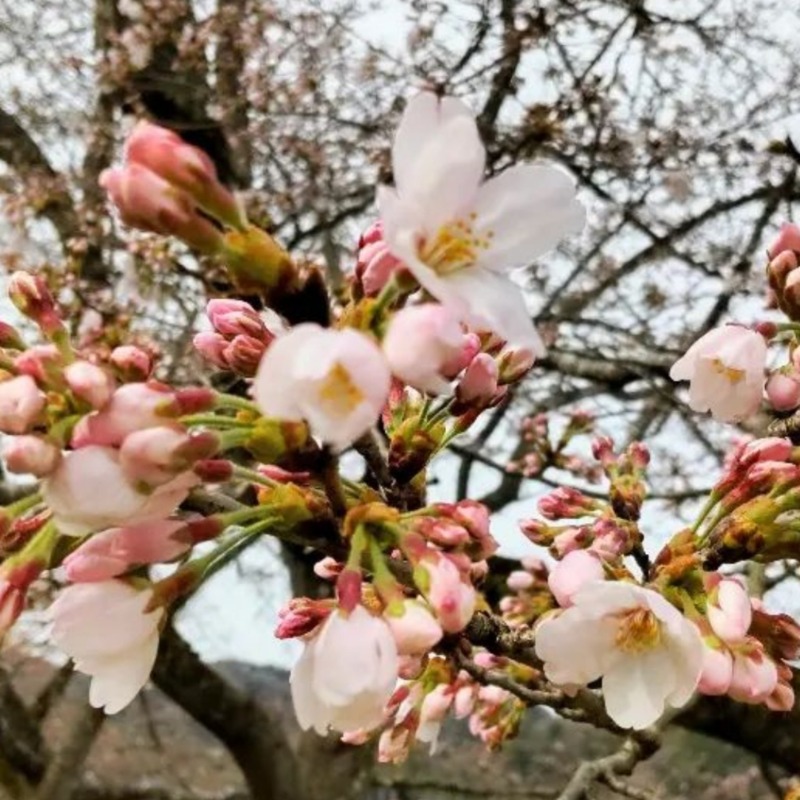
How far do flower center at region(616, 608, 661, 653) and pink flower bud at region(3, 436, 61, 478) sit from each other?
0.49 metres

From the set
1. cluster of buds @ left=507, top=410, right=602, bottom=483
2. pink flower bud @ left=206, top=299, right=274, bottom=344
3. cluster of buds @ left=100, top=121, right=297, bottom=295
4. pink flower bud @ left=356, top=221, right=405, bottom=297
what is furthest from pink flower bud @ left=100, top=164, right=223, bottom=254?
cluster of buds @ left=507, top=410, right=602, bottom=483

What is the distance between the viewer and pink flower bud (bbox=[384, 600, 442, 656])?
746 millimetres

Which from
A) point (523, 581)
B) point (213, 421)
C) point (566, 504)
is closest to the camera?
point (213, 421)

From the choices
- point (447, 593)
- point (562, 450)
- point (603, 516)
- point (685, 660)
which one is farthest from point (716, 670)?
point (562, 450)

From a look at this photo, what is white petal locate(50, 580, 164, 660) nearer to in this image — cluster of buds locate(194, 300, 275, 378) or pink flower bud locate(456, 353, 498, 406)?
cluster of buds locate(194, 300, 275, 378)

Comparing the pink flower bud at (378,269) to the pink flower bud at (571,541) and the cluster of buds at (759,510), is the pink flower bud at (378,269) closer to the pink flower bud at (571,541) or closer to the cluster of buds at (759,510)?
the cluster of buds at (759,510)

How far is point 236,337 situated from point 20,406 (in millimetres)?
219

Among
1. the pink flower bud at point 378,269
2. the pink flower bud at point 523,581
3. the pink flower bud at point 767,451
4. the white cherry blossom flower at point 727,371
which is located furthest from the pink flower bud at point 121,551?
the pink flower bud at point 523,581

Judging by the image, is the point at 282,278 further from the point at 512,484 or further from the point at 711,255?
the point at 711,255

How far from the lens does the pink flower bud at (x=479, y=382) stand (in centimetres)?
95

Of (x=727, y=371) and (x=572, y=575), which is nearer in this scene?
(x=572, y=575)

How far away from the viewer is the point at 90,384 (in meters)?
0.71

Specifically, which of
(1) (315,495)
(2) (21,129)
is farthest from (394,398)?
(2) (21,129)

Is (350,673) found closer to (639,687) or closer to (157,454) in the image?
(157,454)
